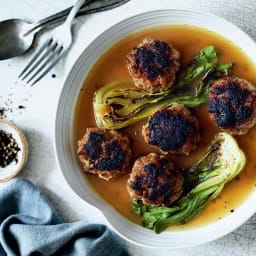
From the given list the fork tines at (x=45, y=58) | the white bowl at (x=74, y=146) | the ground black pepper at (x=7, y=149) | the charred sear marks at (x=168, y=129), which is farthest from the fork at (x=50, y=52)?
the charred sear marks at (x=168, y=129)

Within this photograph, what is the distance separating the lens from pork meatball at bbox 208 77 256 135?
9.53 ft

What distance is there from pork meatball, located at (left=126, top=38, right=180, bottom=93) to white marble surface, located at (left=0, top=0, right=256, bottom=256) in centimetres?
31

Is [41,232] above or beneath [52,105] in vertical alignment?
beneath

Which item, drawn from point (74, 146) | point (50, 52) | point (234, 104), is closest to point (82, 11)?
point (50, 52)

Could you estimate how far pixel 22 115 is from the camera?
3.37 metres

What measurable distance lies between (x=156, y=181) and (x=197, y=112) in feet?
1.39

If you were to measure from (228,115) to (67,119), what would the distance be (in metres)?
0.88

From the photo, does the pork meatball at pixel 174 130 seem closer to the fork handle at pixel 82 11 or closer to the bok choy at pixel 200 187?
the bok choy at pixel 200 187

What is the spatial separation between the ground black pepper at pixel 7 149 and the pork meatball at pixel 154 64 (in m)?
0.85

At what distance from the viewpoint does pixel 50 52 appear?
3.28 meters

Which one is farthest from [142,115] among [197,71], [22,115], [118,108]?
[22,115]

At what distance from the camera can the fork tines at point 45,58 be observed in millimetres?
3281

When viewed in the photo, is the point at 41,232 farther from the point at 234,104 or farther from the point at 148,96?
the point at 234,104

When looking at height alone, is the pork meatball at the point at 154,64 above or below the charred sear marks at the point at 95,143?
above
